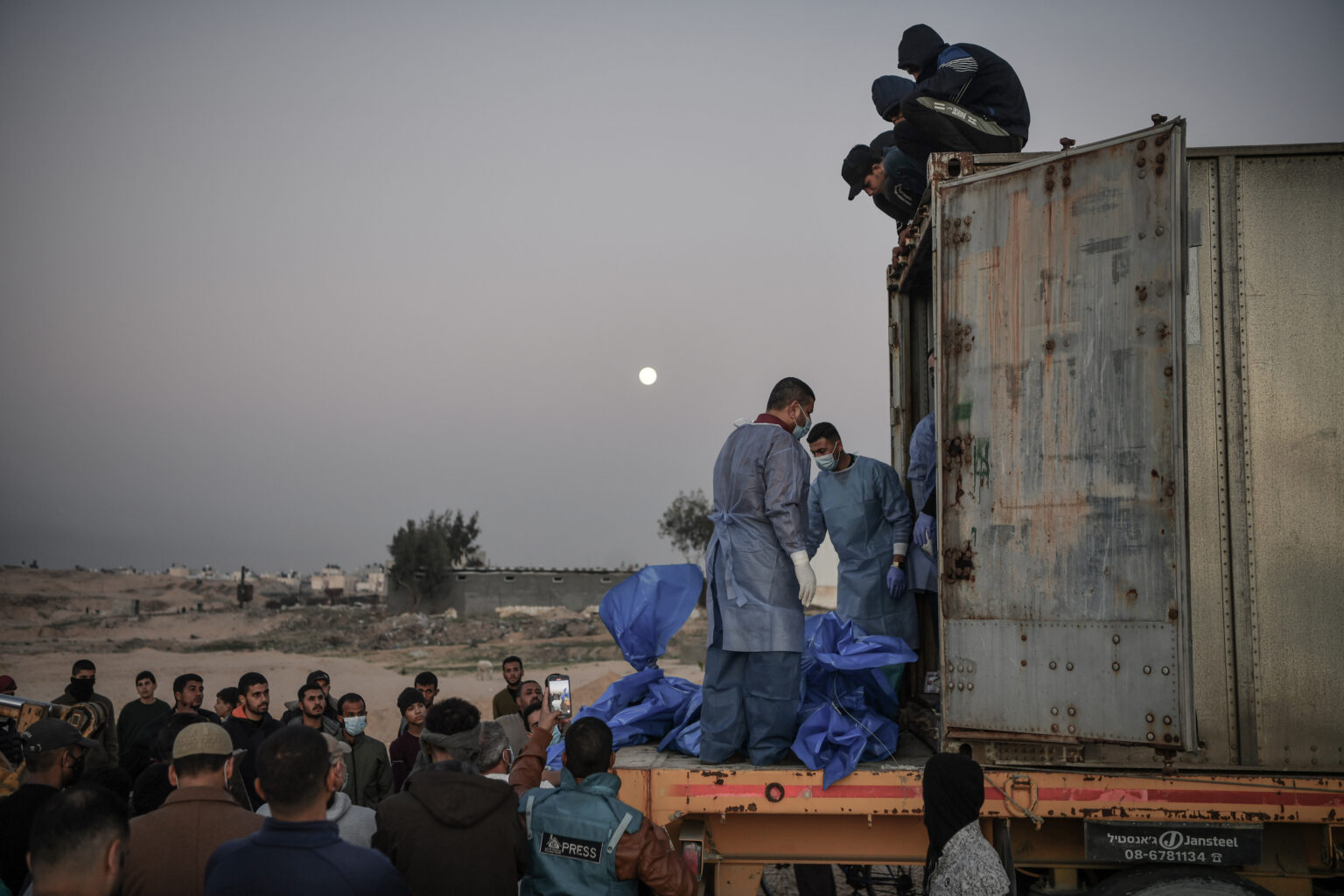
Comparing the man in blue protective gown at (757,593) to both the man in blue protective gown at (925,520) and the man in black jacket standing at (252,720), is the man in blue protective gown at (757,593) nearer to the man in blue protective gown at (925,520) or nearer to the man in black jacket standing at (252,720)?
the man in blue protective gown at (925,520)

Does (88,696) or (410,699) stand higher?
(410,699)

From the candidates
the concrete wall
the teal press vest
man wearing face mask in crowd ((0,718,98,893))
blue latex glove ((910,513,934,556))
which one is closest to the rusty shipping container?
the teal press vest

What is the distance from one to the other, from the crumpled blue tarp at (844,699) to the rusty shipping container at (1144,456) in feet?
1.53

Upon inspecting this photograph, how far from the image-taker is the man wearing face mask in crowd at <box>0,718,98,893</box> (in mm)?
3834

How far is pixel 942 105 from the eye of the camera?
4918 mm

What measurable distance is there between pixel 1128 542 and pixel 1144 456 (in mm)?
341

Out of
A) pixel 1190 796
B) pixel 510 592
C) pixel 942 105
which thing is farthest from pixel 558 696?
pixel 510 592

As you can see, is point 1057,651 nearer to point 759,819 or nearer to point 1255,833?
point 1255,833

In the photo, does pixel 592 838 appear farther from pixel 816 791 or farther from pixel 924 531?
pixel 924 531

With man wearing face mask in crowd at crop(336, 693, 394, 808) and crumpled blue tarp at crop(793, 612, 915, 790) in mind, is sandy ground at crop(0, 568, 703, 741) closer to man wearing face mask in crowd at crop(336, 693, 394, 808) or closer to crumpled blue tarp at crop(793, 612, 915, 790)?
man wearing face mask in crowd at crop(336, 693, 394, 808)

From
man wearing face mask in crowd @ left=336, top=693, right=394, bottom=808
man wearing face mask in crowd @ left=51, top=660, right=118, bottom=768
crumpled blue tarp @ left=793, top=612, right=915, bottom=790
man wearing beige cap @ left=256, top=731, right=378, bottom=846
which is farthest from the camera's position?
man wearing face mask in crowd @ left=51, top=660, right=118, bottom=768

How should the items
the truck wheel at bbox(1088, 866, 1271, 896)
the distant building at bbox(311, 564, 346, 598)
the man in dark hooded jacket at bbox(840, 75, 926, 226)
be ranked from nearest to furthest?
the truck wheel at bbox(1088, 866, 1271, 896) < the man in dark hooded jacket at bbox(840, 75, 926, 226) < the distant building at bbox(311, 564, 346, 598)

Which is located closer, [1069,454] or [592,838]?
[592,838]

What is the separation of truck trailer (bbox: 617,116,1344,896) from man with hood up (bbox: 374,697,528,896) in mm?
825
